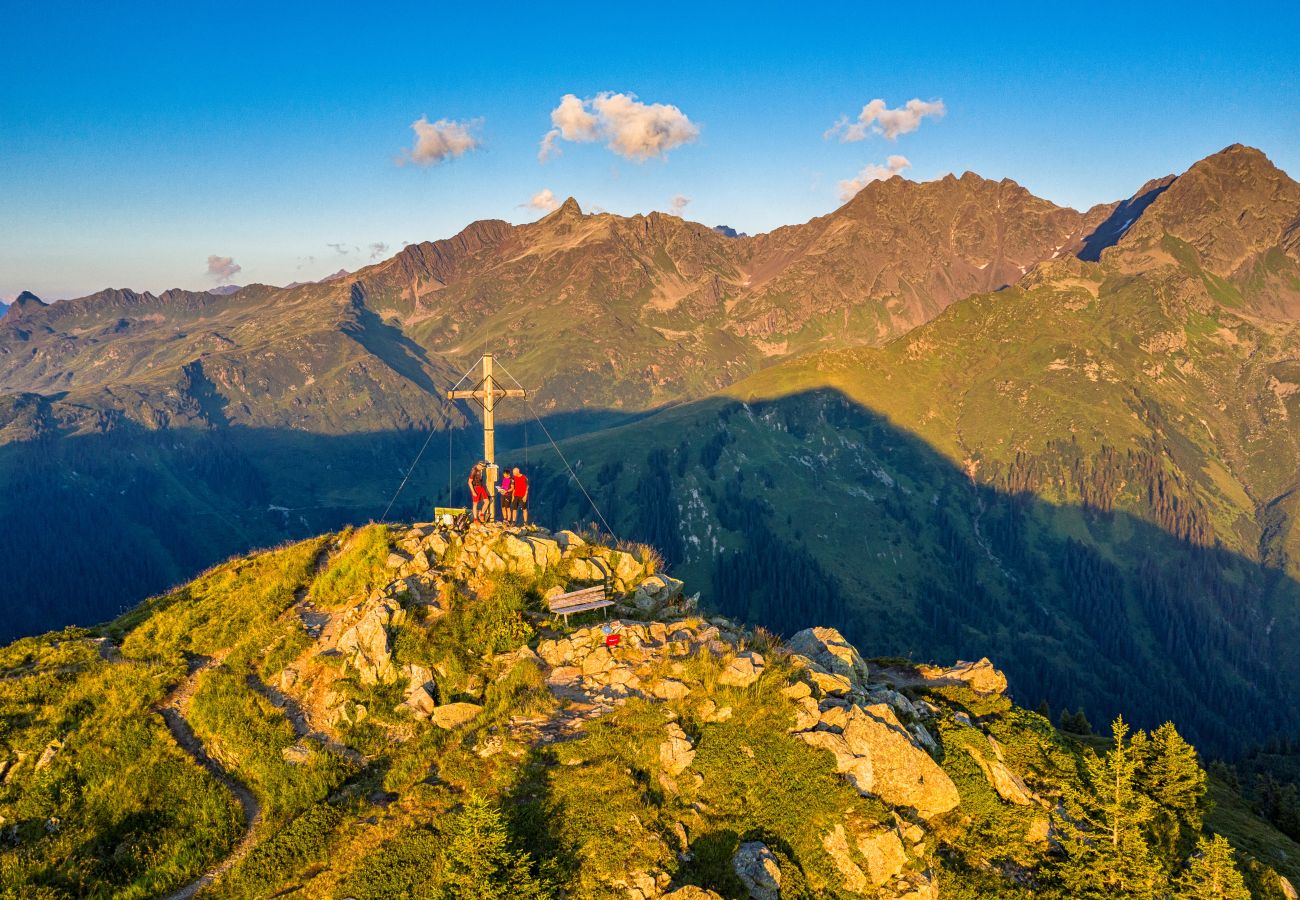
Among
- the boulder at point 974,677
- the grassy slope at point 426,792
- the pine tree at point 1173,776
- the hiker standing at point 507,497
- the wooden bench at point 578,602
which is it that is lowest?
the boulder at point 974,677

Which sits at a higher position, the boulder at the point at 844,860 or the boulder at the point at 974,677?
the boulder at the point at 844,860

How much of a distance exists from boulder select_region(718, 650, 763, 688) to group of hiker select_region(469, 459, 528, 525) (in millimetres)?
14542

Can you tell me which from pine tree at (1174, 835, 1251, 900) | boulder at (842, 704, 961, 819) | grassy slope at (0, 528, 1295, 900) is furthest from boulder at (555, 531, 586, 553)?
pine tree at (1174, 835, 1251, 900)

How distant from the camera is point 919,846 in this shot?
1925cm

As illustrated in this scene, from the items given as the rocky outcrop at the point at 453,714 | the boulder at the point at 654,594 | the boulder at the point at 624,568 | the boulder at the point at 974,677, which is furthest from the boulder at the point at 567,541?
the boulder at the point at 974,677

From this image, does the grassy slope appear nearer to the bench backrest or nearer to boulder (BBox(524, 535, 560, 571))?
the bench backrest

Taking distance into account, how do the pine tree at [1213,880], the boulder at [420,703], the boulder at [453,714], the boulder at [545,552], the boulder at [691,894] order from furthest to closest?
the boulder at [545,552] → the boulder at [420,703] → the boulder at [453,714] → the pine tree at [1213,880] → the boulder at [691,894]

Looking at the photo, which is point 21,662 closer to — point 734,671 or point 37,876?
point 37,876

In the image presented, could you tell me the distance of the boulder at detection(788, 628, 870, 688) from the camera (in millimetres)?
28516

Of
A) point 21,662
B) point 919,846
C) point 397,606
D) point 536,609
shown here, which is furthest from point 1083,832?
point 21,662

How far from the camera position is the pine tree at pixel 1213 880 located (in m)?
18.7

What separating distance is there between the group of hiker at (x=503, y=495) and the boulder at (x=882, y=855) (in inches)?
853

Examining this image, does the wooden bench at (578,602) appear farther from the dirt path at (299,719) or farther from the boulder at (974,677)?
the boulder at (974,677)

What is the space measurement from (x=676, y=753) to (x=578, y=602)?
32.6 feet
